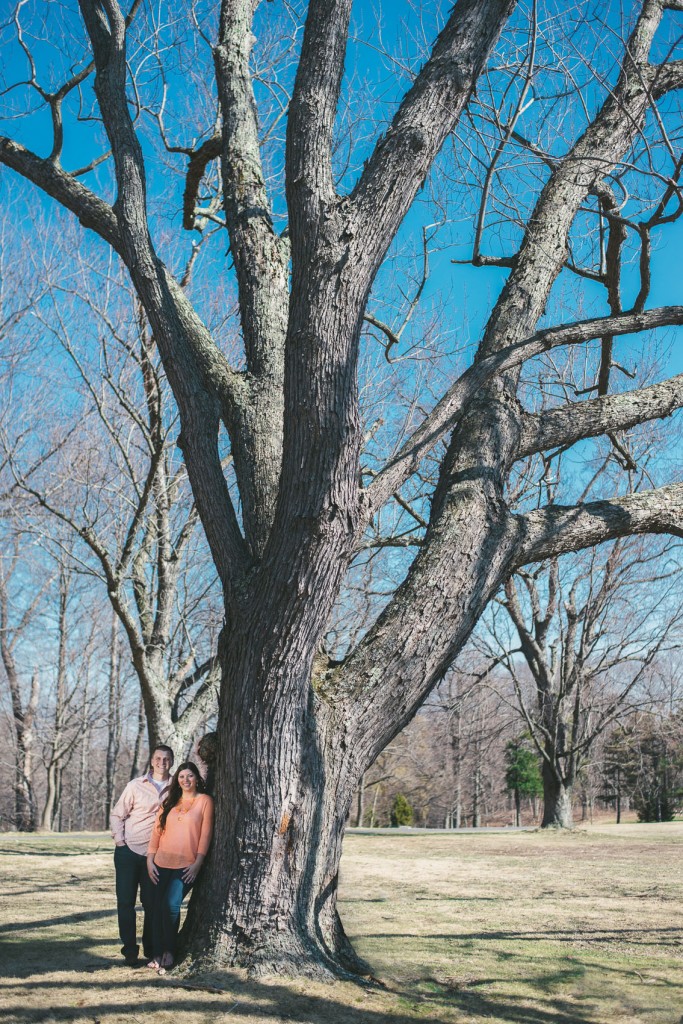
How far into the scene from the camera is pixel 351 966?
378 cm

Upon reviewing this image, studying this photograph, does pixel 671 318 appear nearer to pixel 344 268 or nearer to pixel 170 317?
pixel 344 268

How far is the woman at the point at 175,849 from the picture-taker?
154 inches

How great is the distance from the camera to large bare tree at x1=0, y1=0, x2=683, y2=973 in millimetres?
3662

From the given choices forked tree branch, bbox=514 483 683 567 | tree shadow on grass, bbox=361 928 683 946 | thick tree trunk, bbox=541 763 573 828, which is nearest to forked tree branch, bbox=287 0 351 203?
forked tree branch, bbox=514 483 683 567

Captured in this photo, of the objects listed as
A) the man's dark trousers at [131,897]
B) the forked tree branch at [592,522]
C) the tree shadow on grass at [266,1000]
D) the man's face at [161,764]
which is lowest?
the tree shadow on grass at [266,1000]

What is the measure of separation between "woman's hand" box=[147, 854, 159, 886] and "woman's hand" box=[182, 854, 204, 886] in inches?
7.5

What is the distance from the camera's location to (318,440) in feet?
11.8

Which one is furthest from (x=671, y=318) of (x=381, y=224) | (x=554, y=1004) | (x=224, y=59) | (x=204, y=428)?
(x=554, y=1004)

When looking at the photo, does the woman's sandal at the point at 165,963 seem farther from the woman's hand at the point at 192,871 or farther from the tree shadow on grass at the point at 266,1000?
the woman's hand at the point at 192,871

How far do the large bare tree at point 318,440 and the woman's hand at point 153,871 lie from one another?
13.7 inches

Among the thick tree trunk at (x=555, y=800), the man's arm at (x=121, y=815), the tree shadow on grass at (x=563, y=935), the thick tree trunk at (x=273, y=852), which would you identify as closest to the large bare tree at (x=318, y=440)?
the thick tree trunk at (x=273, y=852)

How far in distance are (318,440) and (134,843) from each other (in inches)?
100

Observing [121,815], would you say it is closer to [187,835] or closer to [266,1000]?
[187,835]

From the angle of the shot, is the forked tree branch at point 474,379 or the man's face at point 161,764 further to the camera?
the man's face at point 161,764
